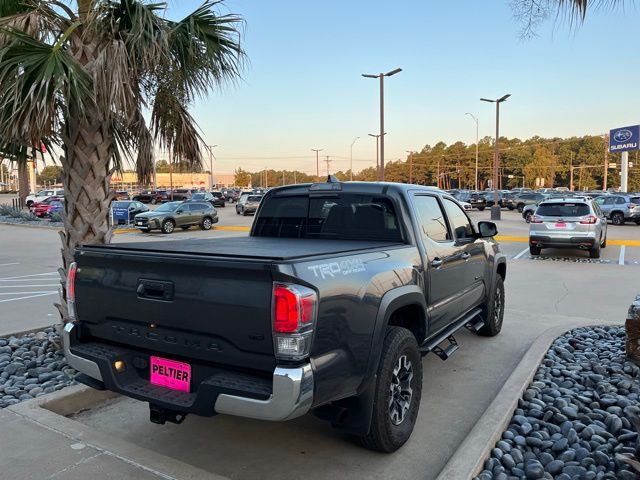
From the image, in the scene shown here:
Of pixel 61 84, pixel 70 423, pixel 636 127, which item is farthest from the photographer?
pixel 636 127

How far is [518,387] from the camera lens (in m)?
4.41

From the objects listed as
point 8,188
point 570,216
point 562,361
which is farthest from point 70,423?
point 8,188

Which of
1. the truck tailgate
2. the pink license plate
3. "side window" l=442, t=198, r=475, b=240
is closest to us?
the truck tailgate

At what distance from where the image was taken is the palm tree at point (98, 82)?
14.9ft

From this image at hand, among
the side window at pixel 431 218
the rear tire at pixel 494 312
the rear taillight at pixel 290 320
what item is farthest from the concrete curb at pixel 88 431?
the rear tire at pixel 494 312

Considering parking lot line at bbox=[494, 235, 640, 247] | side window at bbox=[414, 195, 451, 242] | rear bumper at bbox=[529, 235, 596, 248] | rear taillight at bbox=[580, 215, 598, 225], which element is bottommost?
parking lot line at bbox=[494, 235, 640, 247]

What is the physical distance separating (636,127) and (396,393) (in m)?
51.9

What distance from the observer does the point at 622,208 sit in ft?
93.6

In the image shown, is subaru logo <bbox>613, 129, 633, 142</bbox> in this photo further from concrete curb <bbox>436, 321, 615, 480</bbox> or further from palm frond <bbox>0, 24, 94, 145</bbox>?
palm frond <bbox>0, 24, 94, 145</bbox>

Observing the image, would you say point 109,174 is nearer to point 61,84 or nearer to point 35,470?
point 61,84

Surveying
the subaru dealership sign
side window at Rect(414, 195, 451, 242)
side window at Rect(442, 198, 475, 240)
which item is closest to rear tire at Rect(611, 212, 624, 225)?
the subaru dealership sign

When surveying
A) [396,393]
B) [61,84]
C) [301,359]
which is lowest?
[396,393]

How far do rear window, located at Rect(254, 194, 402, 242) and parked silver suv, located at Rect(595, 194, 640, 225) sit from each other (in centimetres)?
2829

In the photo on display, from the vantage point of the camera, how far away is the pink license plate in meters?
3.10
